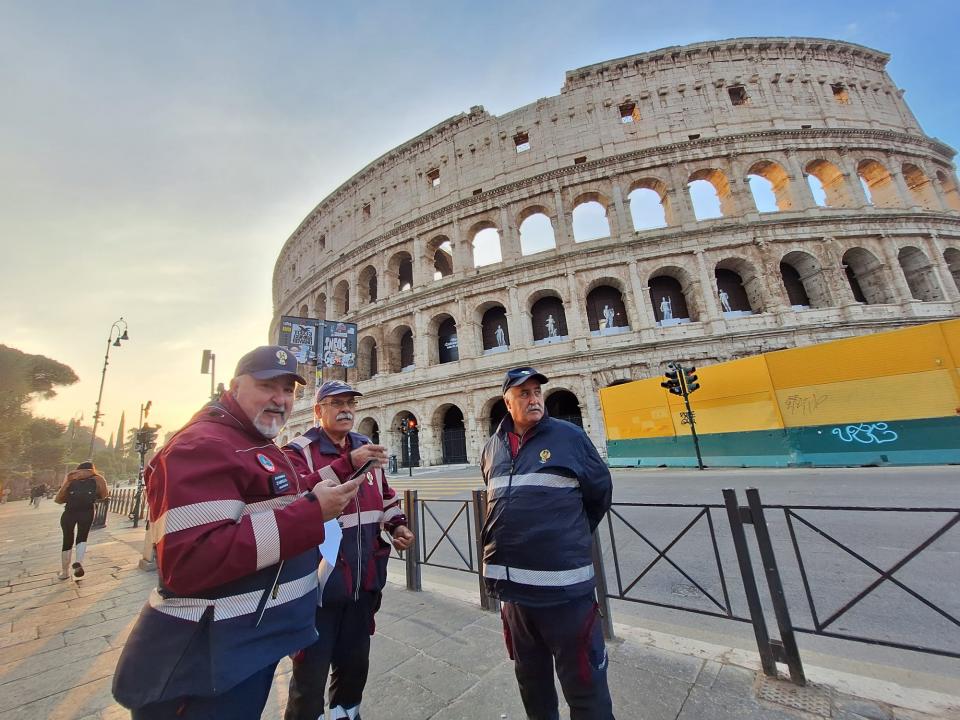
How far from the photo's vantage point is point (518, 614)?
6.51 ft

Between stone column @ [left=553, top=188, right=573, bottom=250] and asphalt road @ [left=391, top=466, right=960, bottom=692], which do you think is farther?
stone column @ [left=553, top=188, right=573, bottom=250]

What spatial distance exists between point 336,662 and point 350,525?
2.47 ft

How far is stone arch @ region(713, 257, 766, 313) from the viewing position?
17.9 metres

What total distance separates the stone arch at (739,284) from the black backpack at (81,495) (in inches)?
866

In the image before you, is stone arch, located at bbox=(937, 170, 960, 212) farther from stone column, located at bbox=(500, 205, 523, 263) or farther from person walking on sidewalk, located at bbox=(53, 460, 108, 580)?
person walking on sidewalk, located at bbox=(53, 460, 108, 580)

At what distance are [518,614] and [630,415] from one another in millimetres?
13591

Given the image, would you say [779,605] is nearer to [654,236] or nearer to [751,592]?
[751,592]

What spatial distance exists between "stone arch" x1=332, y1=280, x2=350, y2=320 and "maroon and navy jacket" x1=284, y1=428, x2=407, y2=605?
24.8 meters

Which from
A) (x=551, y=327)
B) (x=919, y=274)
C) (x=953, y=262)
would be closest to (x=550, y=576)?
(x=551, y=327)

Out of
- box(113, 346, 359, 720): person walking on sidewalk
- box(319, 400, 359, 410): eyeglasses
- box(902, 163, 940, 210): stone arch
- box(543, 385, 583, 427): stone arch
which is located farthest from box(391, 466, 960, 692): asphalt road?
box(902, 163, 940, 210): stone arch

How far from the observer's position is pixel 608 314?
19078mm

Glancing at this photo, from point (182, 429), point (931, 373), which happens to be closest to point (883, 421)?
point (931, 373)

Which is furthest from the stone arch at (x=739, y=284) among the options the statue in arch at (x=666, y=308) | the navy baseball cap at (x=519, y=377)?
the navy baseball cap at (x=519, y=377)

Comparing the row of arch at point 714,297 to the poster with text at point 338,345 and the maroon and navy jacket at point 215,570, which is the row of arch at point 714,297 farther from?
the maroon and navy jacket at point 215,570
